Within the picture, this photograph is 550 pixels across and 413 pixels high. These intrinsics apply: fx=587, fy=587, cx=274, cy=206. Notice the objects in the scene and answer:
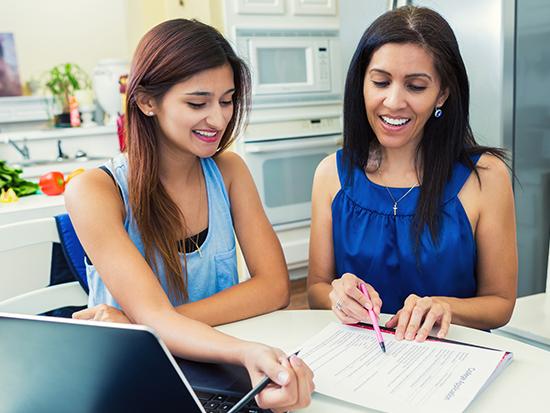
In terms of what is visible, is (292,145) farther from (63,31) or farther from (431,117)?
(431,117)

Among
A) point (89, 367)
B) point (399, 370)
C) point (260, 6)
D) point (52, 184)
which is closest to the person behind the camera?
point (89, 367)

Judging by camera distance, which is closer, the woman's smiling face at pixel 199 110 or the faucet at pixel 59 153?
the woman's smiling face at pixel 199 110

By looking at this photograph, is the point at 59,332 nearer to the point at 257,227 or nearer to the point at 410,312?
the point at 410,312

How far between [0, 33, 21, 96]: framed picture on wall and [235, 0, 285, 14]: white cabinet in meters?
1.26

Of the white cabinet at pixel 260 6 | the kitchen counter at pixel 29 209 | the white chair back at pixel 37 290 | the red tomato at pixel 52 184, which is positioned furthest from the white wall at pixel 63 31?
the white chair back at pixel 37 290

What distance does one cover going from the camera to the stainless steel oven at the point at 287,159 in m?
3.07

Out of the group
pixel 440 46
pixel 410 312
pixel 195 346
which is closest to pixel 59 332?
pixel 195 346

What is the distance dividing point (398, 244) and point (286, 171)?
1.96 metres

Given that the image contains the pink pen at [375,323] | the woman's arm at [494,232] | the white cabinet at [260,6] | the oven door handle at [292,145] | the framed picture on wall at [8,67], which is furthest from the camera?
the framed picture on wall at [8,67]

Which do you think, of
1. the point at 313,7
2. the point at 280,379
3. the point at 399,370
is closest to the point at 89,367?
the point at 280,379

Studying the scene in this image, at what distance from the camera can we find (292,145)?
3125mm

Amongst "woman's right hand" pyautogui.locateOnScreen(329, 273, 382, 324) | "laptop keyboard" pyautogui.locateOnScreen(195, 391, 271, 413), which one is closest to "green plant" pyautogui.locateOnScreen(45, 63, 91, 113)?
"woman's right hand" pyautogui.locateOnScreen(329, 273, 382, 324)

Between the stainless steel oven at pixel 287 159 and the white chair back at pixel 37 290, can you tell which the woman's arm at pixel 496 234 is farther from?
the stainless steel oven at pixel 287 159

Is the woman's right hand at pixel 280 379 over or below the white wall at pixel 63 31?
below
